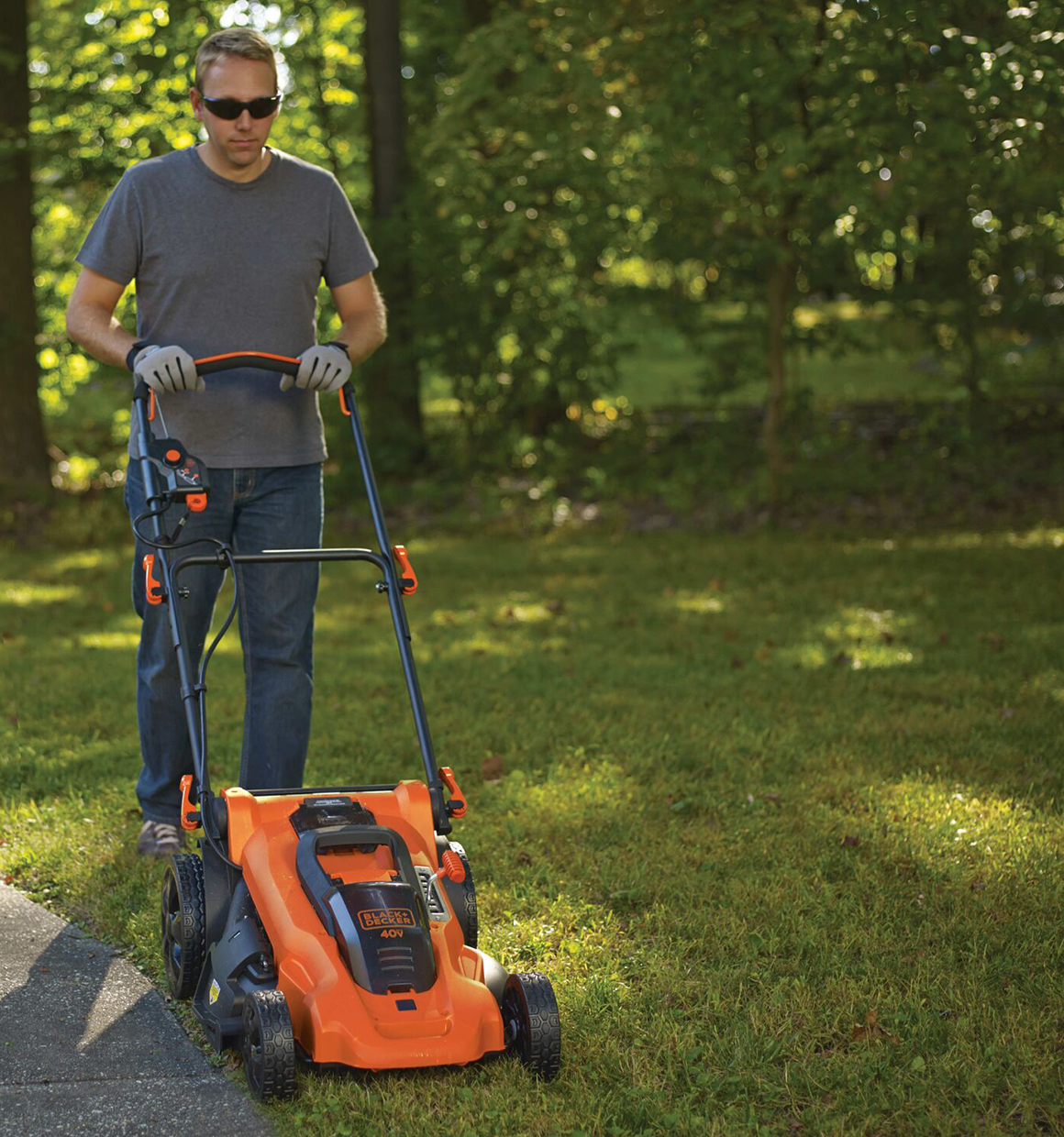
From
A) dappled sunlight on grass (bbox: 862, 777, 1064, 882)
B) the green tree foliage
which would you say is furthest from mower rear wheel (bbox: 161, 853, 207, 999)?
the green tree foliage

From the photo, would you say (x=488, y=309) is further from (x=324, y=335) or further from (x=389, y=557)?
(x=389, y=557)

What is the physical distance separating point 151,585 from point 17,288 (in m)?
8.92

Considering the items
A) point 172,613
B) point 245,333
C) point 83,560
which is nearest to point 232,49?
point 245,333

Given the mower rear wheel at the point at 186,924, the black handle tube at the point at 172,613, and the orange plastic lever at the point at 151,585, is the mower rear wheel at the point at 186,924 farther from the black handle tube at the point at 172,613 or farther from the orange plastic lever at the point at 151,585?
the orange plastic lever at the point at 151,585

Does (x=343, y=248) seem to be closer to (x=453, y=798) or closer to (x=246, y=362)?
(x=246, y=362)

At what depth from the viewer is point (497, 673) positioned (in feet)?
23.1

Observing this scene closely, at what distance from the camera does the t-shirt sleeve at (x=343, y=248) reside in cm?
440

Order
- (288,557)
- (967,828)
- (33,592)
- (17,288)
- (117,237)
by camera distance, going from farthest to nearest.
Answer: (17,288) → (33,592) → (967,828) → (117,237) → (288,557)

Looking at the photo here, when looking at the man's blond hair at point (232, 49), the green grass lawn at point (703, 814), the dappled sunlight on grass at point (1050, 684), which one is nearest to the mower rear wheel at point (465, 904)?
the green grass lawn at point (703, 814)

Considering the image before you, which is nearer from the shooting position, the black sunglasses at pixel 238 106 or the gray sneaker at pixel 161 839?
the black sunglasses at pixel 238 106

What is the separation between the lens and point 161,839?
15.3 feet

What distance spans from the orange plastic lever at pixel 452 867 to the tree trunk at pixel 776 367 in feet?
27.0

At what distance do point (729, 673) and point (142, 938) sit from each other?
3.55 metres

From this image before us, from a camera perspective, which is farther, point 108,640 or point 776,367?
point 776,367
